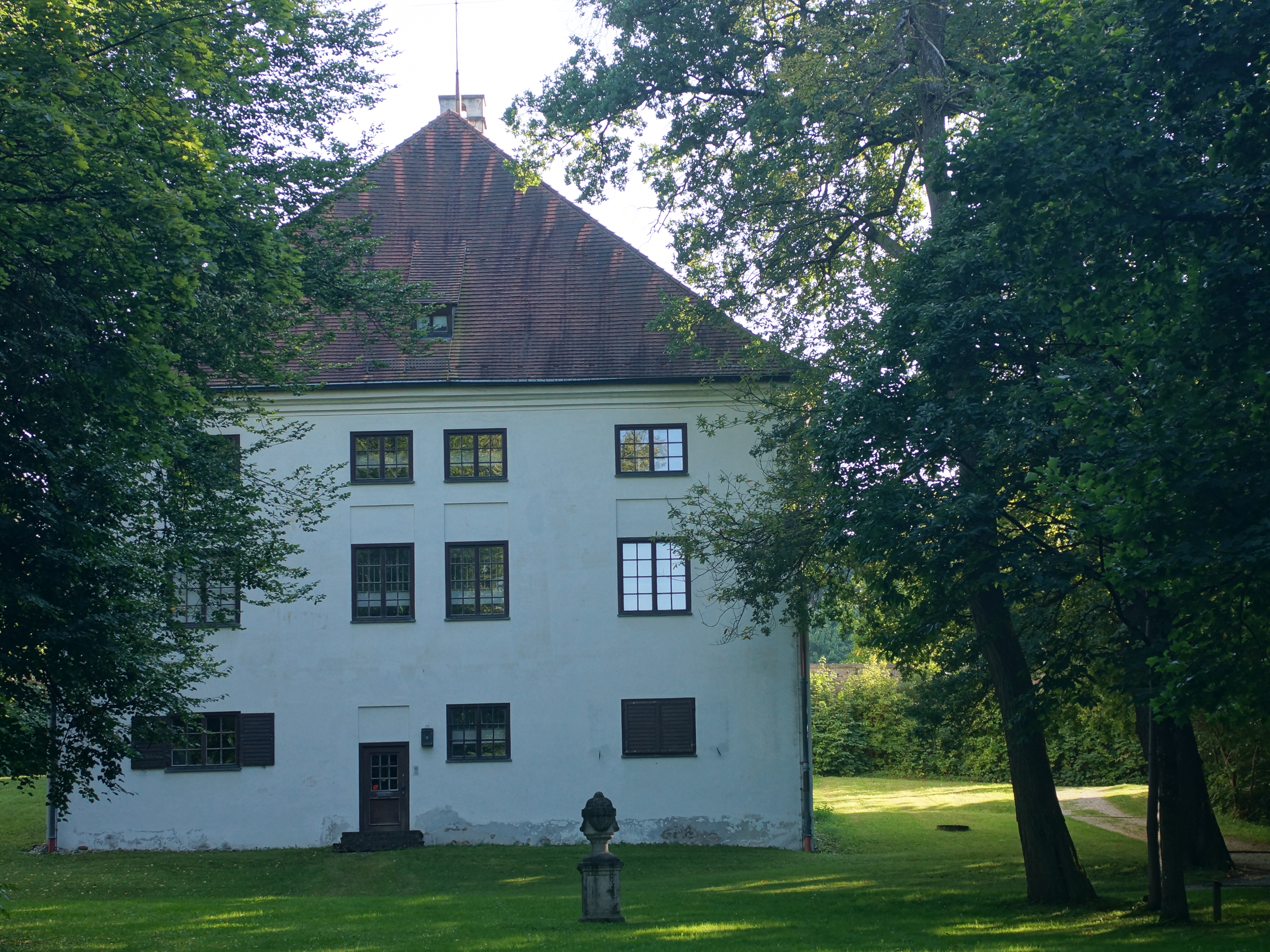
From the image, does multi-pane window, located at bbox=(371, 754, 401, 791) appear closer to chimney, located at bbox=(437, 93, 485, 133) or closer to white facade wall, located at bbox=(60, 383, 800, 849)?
white facade wall, located at bbox=(60, 383, 800, 849)

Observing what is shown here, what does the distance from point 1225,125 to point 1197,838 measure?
15.6 meters

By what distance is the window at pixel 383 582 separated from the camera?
25766 millimetres

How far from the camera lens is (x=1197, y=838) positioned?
70.4 feet

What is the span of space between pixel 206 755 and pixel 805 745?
13.1 meters

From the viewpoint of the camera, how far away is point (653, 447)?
26.3 m

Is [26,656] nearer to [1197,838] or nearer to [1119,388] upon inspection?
[1119,388]

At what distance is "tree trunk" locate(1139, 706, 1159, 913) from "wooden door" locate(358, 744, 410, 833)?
15.1 metres

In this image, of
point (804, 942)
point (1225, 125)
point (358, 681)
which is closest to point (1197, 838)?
point (804, 942)

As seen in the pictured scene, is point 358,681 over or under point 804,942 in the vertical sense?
over

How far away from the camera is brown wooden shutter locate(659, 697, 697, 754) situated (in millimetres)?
25141

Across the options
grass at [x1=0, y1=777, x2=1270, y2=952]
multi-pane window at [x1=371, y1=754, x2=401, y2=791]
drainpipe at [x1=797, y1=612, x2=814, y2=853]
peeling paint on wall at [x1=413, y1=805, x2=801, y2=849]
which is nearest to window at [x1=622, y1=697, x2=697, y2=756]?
peeling paint on wall at [x1=413, y1=805, x2=801, y2=849]

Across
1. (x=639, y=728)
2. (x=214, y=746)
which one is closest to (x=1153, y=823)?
(x=639, y=728)

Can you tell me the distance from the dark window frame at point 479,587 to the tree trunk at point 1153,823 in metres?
14.1

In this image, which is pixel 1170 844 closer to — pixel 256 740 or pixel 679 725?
pixel 679 725
